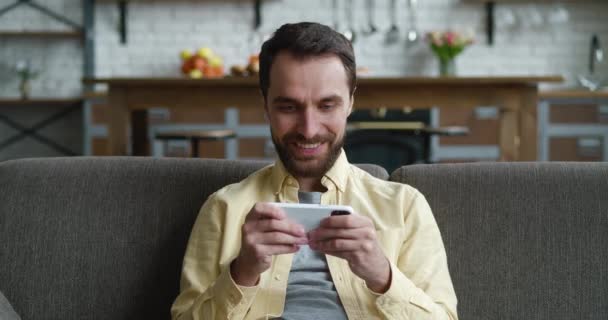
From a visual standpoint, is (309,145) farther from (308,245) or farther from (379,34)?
(379,34)

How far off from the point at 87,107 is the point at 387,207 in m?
4.29

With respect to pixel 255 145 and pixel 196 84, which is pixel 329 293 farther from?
pixel 255 145

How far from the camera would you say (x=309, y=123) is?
1.28 m

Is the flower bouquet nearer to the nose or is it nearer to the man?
the man

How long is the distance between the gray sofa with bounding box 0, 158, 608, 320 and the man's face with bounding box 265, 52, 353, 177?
30 cm

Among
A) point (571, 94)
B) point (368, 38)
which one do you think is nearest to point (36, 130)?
point (368, 38)

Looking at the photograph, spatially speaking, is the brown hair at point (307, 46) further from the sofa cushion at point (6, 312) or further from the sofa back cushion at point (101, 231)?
the sofa cushion at point (6, 312)

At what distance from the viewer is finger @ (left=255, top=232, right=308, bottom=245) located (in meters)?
1.08

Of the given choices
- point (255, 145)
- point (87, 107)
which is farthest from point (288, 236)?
point (87, 107)

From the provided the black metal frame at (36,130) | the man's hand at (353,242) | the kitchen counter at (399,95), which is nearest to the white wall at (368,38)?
the black metal frame at (36,130)

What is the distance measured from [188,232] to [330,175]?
39 centimetres

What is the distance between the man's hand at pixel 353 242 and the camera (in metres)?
1.06

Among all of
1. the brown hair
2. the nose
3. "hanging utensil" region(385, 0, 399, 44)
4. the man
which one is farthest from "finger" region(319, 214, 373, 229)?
"hanging utensil" region(385, 0, 399, 44)

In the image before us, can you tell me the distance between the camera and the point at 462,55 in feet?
18.6
